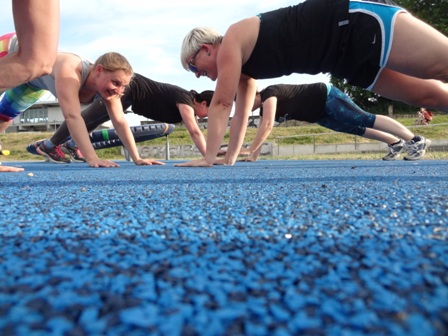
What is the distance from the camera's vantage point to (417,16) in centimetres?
1998

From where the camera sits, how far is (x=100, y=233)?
0.68 metres

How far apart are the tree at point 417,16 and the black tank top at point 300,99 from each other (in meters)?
14.9

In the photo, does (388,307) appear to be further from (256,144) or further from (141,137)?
(141,137)

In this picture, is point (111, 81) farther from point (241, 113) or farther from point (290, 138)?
point (290, 138)

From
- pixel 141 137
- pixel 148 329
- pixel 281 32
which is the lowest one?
pixel 148 329

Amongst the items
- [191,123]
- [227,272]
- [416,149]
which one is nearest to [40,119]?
[191,123]

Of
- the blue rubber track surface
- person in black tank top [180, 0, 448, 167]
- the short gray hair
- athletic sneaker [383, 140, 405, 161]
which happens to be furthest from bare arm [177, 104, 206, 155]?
the blue rubber track surface

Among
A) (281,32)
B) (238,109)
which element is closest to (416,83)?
(281,32)

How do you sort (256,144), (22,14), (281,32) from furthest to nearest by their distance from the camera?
1. (256,144)
2. (281,32)
3. (22,14)

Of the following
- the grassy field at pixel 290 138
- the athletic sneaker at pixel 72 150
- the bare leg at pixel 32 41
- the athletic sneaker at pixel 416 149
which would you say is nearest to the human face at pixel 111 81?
the bare leg at pixel 32 41

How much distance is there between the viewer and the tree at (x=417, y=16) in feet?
65.5

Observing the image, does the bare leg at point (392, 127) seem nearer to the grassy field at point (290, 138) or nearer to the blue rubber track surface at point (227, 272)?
the blue rubber track surface at point (227, 272)

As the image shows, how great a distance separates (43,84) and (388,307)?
141 inches

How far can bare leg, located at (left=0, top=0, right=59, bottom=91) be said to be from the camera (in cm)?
131
